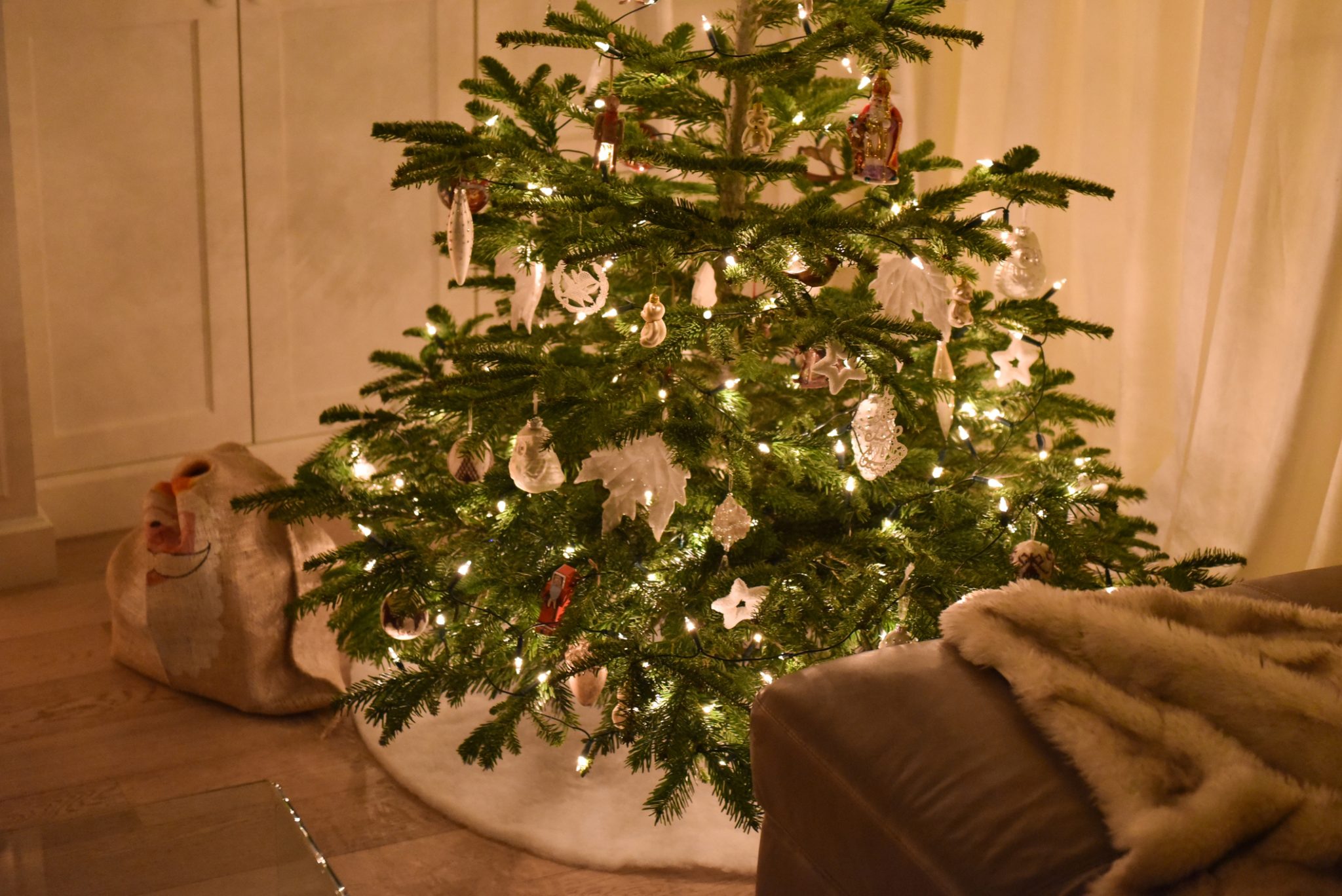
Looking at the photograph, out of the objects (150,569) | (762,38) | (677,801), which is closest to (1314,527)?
(677,801)

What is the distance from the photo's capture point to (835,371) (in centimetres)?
162

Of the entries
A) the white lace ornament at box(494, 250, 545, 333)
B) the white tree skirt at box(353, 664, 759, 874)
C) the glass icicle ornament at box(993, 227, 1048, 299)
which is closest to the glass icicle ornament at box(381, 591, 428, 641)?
the white tree skirt at box(353, 664, 759, 874)

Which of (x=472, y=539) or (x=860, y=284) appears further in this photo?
(x=860, y=284)

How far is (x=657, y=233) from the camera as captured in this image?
1.47m

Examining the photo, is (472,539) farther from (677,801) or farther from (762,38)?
(762,38)

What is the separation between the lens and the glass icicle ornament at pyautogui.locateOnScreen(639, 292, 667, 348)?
1.50 meters

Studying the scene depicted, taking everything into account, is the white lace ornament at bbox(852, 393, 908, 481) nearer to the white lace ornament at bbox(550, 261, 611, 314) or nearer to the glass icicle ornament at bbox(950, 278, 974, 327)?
the glass icicle ornament at bbox(950, 278, 974, 327)

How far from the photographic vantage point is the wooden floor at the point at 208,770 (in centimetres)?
163

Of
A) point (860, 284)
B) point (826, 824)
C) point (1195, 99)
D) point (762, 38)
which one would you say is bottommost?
point (826, 824)

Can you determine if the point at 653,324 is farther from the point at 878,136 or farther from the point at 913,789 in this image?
the point at 913,789

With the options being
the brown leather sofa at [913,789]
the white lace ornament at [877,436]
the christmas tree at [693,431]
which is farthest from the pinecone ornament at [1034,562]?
the brown leather sofa at [913,789]

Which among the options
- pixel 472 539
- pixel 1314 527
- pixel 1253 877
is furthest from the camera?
pixel 1314 527

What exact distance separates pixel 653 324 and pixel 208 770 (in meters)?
0.96

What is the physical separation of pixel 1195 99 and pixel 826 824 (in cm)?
173
